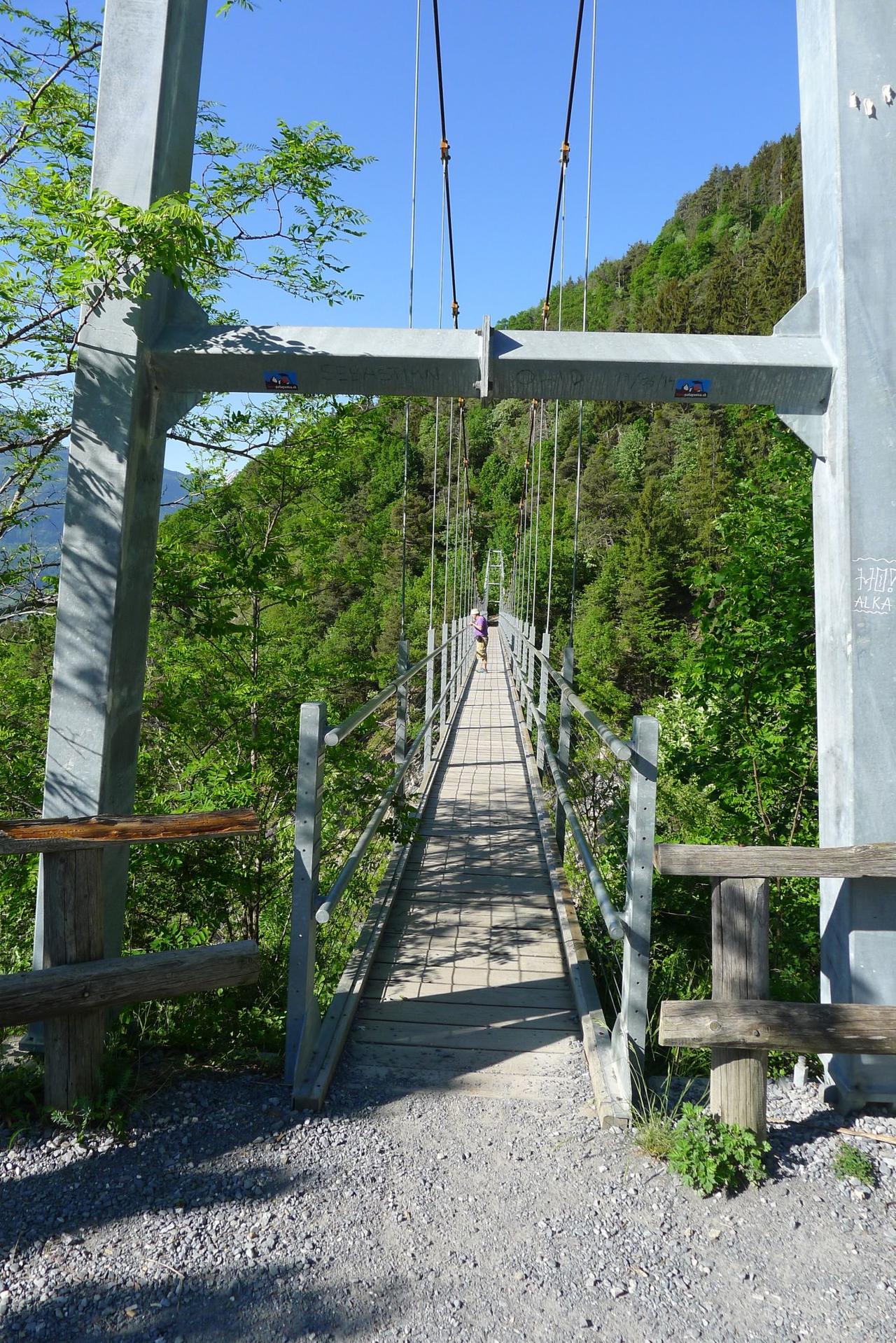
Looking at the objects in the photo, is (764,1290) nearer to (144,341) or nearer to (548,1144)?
(548,1144)

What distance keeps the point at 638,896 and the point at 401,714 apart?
3.06 metres

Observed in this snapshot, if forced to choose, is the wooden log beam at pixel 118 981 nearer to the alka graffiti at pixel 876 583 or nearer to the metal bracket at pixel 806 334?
the alka graffiti at pixel 876 583

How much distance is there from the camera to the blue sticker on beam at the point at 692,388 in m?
3.04

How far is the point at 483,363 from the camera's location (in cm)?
297

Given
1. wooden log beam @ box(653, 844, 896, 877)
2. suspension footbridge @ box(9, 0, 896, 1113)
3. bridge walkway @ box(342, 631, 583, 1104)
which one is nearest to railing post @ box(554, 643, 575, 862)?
bridge walkway @ box(342, 631, 583, 1104)

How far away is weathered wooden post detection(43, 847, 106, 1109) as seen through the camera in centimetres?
244

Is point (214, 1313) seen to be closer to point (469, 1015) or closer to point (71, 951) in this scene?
point (71, 951)

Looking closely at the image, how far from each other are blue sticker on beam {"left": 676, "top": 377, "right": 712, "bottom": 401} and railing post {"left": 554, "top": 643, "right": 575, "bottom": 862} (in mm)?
1958

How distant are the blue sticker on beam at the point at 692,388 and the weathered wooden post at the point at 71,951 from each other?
248cm

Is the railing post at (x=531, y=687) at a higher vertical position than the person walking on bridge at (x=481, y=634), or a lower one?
lower

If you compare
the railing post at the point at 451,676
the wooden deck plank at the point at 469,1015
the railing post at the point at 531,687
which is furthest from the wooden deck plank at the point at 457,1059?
the railing post at the point at 451,676

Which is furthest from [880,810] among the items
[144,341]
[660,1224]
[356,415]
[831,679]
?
[356,415]

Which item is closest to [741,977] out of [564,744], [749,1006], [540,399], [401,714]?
[749,1006]

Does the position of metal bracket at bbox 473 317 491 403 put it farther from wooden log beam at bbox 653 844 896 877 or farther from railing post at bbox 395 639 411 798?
railing post at bbox 395 639 411 798
